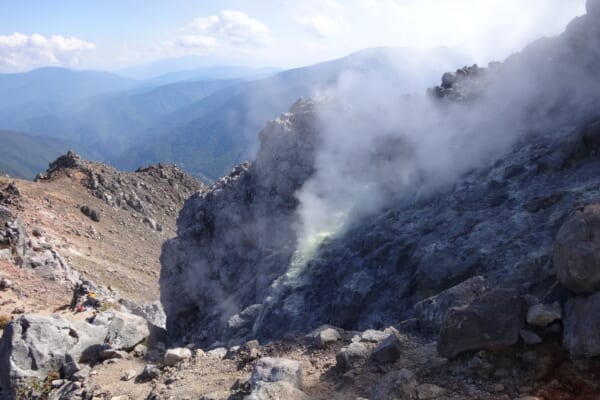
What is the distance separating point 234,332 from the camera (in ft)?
45.1

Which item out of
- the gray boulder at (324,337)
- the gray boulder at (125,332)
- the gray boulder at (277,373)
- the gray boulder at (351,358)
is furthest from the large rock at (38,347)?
the gray boulder at (351,358)

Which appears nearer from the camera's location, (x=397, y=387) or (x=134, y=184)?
(x=397, y=387)

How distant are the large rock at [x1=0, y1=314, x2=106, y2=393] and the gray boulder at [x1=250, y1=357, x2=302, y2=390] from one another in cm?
618

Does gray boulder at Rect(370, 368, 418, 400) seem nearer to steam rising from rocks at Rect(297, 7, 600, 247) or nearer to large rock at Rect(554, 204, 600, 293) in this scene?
large rock at Rect(554, 204, 600, 293)

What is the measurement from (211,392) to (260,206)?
9.72 m

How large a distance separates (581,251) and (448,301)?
2.55 meters

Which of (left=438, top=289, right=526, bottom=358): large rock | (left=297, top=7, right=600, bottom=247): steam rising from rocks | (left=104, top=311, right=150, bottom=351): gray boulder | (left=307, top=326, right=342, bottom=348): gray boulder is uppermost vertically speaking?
(left=297, top=7, right=600, bottom=247): steam rising from rocks

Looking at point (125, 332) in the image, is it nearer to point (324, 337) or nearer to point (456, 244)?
point (324, 337)

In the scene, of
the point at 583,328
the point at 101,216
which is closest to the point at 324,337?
the point at 583,328

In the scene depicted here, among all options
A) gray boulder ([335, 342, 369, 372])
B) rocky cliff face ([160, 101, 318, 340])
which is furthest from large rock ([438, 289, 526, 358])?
rocky cliff face ([160, 101, 318, 340])

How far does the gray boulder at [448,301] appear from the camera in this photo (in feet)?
27.5

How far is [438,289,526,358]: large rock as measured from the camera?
23.0 feet

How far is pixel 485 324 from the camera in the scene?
7.09m

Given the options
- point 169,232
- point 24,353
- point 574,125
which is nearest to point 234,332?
point 24,353
